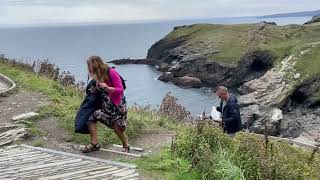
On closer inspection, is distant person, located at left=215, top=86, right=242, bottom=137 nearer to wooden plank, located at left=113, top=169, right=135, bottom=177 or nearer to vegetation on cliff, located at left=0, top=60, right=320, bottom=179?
vegetation on cliff, located at left=0, top=60, right=320, bottom=179

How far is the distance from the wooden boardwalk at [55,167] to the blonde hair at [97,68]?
1492 mm

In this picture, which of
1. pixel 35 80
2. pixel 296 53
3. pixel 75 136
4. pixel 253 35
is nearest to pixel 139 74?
pixel 253 35

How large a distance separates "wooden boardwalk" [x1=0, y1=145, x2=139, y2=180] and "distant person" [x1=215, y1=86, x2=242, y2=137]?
3137 mm

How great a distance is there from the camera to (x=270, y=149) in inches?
349

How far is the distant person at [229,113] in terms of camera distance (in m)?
11.7

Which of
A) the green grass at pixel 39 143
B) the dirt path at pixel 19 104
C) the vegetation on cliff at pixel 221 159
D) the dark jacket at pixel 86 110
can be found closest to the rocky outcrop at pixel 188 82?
the dirt path at pixel 19 104

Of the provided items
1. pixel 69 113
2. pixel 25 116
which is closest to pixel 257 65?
pixel 69 113

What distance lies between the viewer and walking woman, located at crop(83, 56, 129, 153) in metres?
9.84

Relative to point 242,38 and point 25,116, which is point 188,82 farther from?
point 25,116

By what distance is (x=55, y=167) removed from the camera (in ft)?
30.3

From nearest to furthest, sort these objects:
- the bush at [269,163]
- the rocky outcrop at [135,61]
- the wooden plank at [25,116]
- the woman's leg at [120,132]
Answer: the bush at [269,163] < the woman's leg at [120,132] < the wooden plank at [25,116] < the rocky outcrop at [135,61]

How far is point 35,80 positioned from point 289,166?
11.8 meters

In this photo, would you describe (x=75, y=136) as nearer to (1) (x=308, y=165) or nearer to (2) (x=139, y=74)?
(1) (x=308, y=165)

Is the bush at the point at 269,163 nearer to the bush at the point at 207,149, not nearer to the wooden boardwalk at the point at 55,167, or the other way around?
the bush at the point at 207,149
